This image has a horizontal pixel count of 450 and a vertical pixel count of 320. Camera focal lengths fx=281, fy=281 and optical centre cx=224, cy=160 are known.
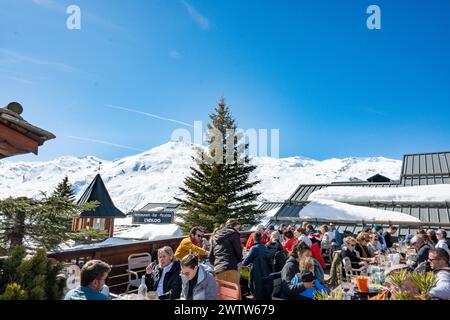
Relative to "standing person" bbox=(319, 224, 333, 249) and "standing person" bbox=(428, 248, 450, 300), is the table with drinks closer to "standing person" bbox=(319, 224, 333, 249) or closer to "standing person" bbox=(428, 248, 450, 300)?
"standing person" bbox=(428, 248, 450, 300)

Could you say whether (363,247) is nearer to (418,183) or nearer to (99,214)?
(418,183)

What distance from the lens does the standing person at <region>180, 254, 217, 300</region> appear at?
138 inches

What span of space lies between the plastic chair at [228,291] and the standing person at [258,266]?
1019mm

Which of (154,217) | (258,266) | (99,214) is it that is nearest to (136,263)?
(258,266)

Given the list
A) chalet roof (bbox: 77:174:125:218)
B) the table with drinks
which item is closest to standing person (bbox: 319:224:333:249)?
the table with drinks

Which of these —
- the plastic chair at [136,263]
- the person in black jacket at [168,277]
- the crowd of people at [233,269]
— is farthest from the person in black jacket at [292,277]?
the plastic chair at [136,263]

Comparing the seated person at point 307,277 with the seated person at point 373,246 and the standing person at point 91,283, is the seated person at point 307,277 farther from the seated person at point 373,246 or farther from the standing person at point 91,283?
the seated person at point 373,246

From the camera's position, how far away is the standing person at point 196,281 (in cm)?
349

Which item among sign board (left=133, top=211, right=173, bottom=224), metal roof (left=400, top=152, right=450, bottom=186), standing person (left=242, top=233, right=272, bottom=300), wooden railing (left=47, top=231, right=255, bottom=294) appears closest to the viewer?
standing person (left=242, top=233, right=272, bottom=300)

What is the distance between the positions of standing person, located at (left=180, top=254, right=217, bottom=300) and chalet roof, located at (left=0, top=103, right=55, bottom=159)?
262 centimetres

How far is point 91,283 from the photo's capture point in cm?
290

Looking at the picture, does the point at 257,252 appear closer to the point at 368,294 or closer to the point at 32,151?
the point at 368,294
